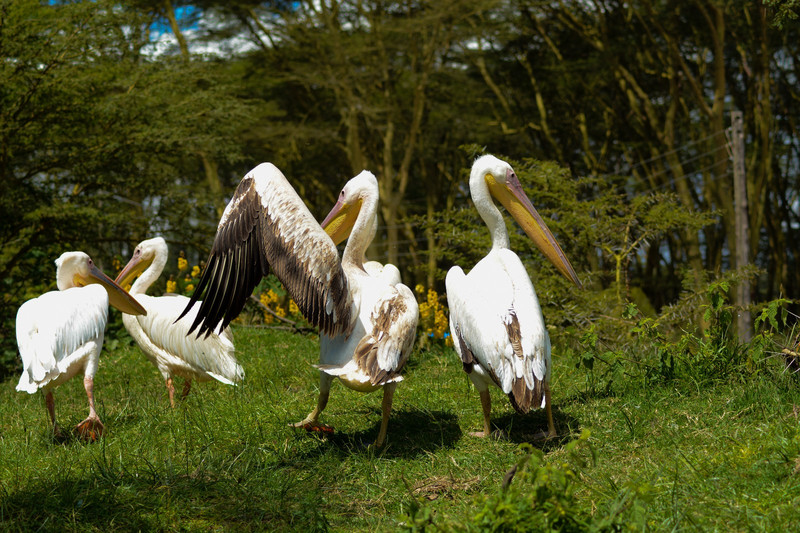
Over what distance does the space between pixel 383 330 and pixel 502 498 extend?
180cm

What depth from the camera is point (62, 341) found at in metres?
5.34

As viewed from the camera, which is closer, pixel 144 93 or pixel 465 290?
pixel 465 290

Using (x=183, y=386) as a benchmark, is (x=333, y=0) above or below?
above

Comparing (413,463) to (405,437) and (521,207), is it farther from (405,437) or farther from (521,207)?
(521,207)

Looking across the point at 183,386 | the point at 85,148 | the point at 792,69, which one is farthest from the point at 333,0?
the point at 183,386

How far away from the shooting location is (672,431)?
14.1 ft

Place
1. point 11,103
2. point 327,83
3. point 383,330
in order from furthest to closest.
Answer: point 327,83 < point 11,103 < point 383,330

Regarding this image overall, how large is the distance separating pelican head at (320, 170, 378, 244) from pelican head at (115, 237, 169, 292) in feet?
8.90

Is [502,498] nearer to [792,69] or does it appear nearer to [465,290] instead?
[465,290]

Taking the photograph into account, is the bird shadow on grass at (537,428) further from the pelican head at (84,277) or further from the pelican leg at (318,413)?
the pelican head at (84,277)

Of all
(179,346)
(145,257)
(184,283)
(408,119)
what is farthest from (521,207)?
(408,119)

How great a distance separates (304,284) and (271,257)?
241mm

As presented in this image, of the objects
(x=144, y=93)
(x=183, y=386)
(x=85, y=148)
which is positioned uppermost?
(x=144, y=93)

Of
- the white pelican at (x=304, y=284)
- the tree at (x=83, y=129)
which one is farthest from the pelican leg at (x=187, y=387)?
the tree at (x=83, y=129)
